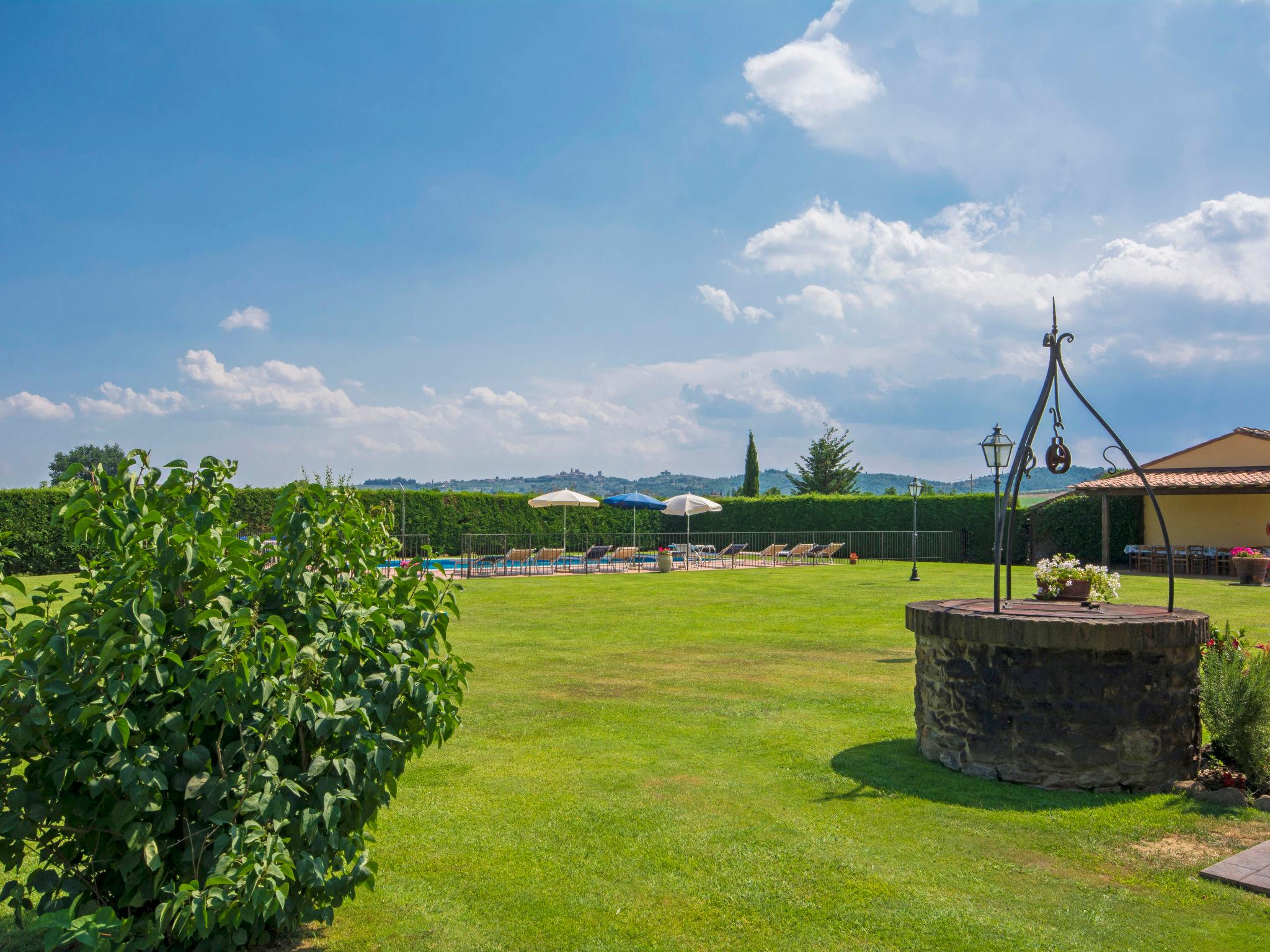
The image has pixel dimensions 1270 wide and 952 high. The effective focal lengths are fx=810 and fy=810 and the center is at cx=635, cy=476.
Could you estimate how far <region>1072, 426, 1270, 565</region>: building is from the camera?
2447 centimetres

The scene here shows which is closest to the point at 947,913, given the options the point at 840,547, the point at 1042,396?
the point at 1042,396

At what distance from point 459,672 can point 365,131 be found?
511 inches

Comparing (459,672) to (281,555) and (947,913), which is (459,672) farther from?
(947,913)

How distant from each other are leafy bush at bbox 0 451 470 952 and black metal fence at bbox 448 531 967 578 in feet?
64.8

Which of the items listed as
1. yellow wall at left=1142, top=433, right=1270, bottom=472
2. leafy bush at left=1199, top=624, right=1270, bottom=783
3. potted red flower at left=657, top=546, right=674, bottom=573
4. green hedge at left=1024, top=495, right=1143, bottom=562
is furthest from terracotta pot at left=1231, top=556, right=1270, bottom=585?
leafy bush at left=1199, top=624, right=1270, bottom=783

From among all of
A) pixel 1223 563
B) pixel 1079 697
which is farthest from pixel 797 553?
pixel 1079 697

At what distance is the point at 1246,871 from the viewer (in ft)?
13.6

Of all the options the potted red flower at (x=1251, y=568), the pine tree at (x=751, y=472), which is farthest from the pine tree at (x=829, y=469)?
the potted red flower at (x=1251, y=568)

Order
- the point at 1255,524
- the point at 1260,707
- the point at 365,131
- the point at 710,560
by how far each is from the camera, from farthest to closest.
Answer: the point at 710,560 → the point at 1255,524 → the point at 365,131 → the point at 1260,707

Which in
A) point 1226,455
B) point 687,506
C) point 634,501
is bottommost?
point 687,506

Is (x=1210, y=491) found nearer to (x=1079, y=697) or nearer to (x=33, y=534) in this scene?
(x=1079, y=697)

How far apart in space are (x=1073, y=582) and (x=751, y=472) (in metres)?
46.9

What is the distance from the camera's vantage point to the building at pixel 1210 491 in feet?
80.3

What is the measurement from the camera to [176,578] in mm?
2707
